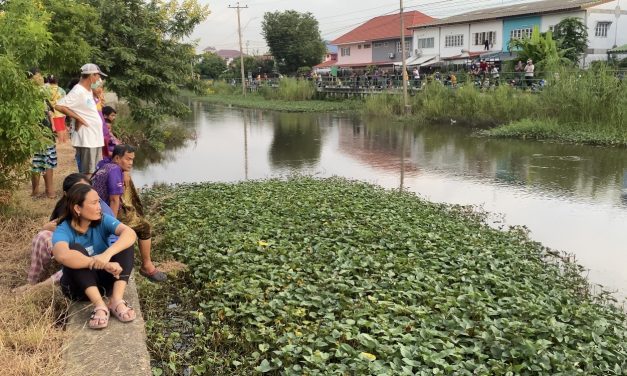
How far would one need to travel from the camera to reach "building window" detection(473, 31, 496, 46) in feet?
122

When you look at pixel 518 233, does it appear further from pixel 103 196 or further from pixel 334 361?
pixel 103 196

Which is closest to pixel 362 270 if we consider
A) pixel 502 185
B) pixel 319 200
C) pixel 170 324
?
pixel 170 324

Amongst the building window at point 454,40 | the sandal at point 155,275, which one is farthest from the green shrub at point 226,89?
the sandal at point 155,275

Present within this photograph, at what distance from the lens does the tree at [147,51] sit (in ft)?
45.1

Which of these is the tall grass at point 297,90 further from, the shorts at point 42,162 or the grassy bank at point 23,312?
the grassy bank at point 23,312

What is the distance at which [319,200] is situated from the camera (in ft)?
28.3

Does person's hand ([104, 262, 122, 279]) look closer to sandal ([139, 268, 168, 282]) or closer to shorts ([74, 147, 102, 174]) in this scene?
sandal ([139, 268, 168, 282])

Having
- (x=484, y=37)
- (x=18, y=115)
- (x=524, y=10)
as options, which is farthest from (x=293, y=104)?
(x=18, y=115)

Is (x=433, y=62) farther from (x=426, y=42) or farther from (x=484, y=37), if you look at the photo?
(x=484, y=37)

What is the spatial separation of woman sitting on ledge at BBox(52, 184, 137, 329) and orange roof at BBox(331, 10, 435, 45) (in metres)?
44.8

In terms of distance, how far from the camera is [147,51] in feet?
47.5

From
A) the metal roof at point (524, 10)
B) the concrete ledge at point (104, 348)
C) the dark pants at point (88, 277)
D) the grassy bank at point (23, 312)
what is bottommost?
the concrete ledge at point (104, 348)

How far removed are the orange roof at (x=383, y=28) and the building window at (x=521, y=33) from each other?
12024mm

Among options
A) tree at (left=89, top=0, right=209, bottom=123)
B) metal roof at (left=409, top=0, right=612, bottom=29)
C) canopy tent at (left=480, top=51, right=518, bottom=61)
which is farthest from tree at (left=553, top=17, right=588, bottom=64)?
tree at (left=89, top=0, right=209, bottom=123)
